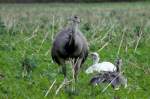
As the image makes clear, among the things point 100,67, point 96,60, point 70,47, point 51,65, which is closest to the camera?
point 70,47

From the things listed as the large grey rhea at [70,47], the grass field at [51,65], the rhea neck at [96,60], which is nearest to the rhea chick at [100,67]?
the grass field at [51,65]

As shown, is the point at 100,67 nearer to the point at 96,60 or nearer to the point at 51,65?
the point at 96,60

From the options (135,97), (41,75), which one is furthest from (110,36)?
(135,97)

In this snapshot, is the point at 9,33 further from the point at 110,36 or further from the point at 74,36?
the point at 74,36

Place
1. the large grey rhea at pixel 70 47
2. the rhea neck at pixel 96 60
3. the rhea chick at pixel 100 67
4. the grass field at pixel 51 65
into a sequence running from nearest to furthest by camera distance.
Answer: the large grey rhea at pixel 70 47, the grass field at pixel 51 65, the rhea chick at pixel 100 67, the rhea neck at pixel 96 60

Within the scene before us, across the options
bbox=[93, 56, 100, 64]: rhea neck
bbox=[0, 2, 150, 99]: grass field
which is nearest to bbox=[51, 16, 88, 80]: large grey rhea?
bbox=[0, 2, 150, 99]: grass field

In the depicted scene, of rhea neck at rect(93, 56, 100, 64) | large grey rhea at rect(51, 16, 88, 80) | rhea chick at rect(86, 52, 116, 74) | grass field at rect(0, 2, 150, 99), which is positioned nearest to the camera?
large grey rhea at rect(51, 16, 88, 80)

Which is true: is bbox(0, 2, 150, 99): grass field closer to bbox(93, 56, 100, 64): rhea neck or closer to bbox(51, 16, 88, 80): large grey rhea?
bbox(93, 56, 100, 64): rhea neck

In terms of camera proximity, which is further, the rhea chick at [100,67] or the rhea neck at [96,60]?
the rhea neck at [96,60]

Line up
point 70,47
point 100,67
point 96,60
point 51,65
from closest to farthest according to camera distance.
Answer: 1. point 70,47
2. point 100,67
3. point 96,60
4. point 51,65

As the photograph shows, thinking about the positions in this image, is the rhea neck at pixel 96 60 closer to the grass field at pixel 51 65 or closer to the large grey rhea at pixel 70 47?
the grass field at pixel 51 65

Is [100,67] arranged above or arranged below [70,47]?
below

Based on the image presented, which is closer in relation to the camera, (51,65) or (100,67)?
(100,67)

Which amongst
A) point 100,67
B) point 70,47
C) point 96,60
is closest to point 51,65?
point 96,60
